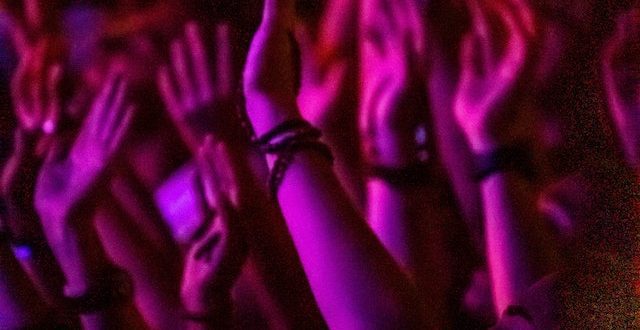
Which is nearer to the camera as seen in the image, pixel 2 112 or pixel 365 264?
pixel 365 264

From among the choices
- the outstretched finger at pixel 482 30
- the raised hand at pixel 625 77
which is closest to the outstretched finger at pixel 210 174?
the outstretched finger at pixel 482 30

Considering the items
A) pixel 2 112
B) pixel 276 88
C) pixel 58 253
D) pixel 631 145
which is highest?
pixel 2 112

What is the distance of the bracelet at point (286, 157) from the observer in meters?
0.77

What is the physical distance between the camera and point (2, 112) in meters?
1.22

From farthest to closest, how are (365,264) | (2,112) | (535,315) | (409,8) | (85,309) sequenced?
(2,112) < (409,8) < (85,309) < (535,315) < (365,264)

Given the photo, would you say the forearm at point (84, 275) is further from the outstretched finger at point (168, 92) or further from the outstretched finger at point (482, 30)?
the outstretched finger at point (482, 30)

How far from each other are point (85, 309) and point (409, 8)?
0.74 m

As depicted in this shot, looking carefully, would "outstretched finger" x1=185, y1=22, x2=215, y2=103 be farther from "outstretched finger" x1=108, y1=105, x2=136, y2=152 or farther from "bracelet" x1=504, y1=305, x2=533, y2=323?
"bracelet" x1=504, y1=305, x2=533, y2=323

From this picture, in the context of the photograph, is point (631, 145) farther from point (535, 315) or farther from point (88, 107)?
point (88, 107)

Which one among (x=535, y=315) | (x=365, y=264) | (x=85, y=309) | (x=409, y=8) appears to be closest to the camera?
(x=365, y=264)

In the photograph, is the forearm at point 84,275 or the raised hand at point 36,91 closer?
the forearm at point 84,275

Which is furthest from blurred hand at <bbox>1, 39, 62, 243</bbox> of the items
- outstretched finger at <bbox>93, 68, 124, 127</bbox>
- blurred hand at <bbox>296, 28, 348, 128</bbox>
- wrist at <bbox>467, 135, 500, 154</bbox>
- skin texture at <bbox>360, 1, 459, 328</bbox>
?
wrist at <bbox>467, 135, 500, 154</bbox>

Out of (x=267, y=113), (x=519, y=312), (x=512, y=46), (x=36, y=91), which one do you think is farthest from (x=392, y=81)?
(x=36, y=91)

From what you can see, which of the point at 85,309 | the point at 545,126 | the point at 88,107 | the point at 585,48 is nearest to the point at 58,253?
the point at 85,309
